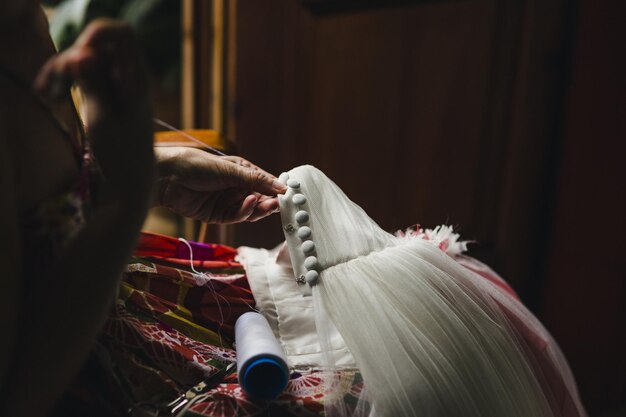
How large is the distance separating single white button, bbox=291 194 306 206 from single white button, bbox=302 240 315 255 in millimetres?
51

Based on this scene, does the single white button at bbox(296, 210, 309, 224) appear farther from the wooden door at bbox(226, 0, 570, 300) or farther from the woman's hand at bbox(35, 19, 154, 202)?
the wooden door at bbox(226, 0, 570, 300)

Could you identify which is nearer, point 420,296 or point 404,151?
point 420,296

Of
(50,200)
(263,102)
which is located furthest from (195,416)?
(263,102)

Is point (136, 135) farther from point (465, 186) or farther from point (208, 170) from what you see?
point (465, 186)

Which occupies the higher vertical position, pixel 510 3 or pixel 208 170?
pixel 510 3

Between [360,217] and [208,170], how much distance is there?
0.21 metres

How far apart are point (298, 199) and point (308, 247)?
61 millimetres

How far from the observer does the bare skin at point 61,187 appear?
1.40ft

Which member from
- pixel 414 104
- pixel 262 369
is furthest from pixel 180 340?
pixel 414 104

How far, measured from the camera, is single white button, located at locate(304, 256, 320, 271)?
0.62m

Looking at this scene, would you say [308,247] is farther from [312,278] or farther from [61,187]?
[61,187]

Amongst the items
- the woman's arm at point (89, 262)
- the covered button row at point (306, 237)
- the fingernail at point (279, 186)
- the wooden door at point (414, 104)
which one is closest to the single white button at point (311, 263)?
the covered button row at point (306, 237)

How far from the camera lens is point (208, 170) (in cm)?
74

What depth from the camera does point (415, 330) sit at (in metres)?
0.59
